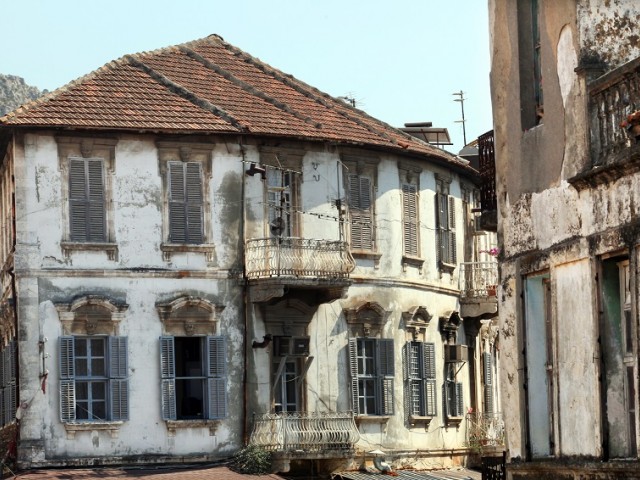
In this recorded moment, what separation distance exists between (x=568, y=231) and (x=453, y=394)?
2198cm

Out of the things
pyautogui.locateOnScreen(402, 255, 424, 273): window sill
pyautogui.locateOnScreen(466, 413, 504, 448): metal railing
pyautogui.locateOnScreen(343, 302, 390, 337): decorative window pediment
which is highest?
pyautogui.locateOnScreen(402, 255, 424, 273): window sill

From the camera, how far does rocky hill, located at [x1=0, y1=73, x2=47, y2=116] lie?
86.7 metres

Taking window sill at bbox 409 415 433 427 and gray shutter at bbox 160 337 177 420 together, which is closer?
gray shutter at bbox 160 337 177 420

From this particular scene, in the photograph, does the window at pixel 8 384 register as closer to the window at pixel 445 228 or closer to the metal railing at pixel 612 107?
the window at pixel 445 228

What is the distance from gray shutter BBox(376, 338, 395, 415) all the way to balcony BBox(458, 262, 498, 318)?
3451mm

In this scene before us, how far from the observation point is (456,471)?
127ft

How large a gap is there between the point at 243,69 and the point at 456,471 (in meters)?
9.85

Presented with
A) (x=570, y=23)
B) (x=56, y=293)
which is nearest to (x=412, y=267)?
(x=56, y=293)

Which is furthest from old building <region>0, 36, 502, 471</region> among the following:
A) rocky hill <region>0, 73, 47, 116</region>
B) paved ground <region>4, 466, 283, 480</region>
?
rocky hill <region>0, 73, 47, 116</region>

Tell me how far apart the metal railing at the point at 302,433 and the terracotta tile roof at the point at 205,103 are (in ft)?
18.2

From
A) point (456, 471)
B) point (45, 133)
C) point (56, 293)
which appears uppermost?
point (45, 133)

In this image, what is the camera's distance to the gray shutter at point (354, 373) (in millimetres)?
36562

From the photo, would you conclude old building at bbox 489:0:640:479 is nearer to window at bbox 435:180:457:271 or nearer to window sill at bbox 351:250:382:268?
window sill at bbox 351:250:382:268

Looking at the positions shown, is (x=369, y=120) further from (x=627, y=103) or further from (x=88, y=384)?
(x=627, y=103)
